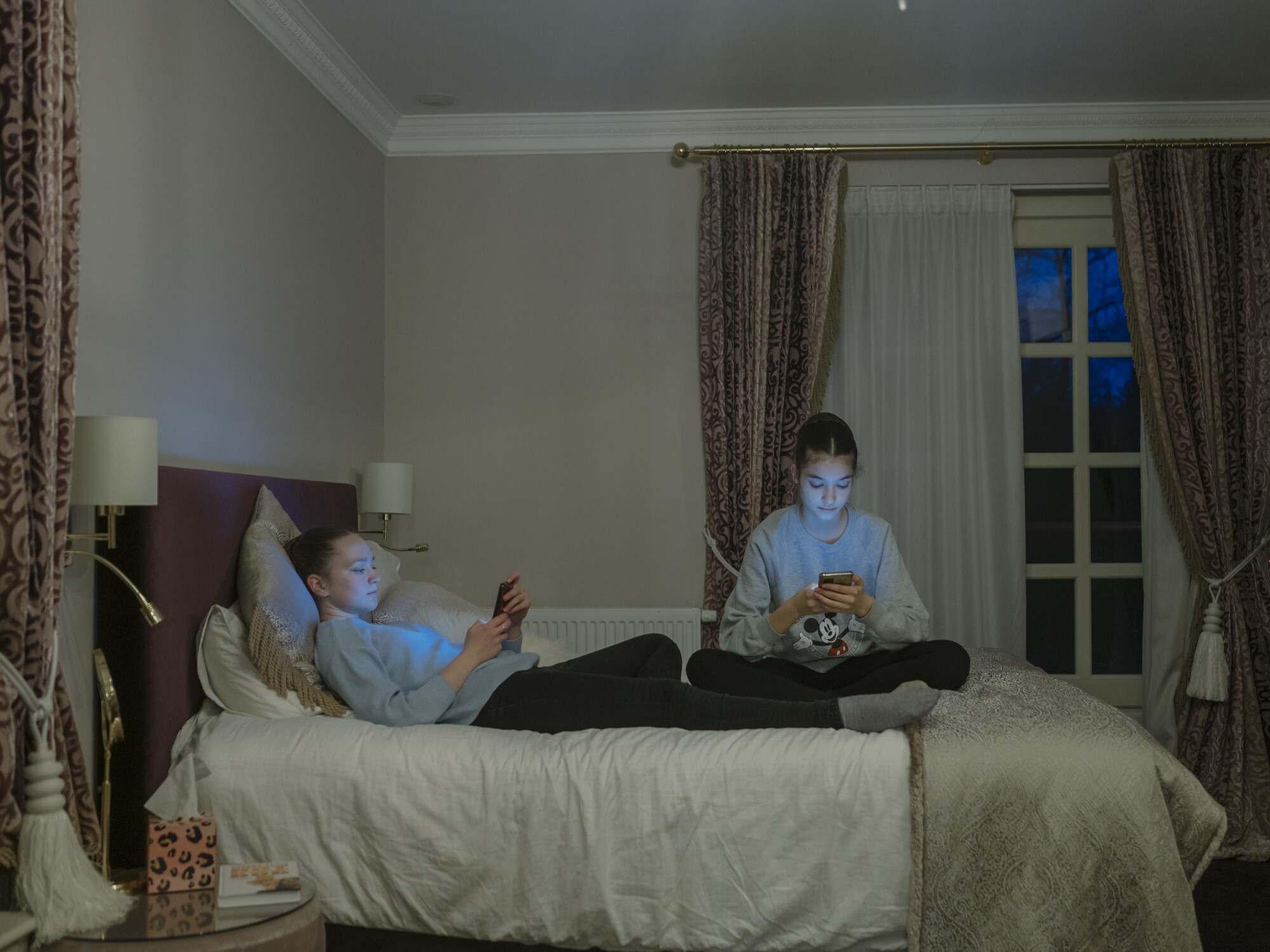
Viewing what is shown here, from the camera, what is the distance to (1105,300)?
428 cm

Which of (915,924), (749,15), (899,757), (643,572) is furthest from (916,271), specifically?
(915,924)

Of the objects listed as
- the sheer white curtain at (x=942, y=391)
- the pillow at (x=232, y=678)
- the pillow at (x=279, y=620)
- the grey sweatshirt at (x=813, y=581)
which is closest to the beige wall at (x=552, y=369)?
the sheer white curtain at (x=942, y=391)

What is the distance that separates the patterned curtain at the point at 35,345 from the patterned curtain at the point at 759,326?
257 centimetres

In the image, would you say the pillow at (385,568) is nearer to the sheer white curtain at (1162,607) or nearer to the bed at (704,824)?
the bed at (704,824)

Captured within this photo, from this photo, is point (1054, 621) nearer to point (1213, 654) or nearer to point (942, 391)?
point (1213, 654)

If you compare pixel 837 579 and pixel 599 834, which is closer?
pixel 599 834

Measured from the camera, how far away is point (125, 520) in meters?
2.36

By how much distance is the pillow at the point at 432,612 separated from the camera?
9.83 ft

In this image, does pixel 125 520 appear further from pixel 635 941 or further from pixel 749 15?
pixel 749 15

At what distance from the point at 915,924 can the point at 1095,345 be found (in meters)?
2.94

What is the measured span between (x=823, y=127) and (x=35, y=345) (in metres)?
3.20

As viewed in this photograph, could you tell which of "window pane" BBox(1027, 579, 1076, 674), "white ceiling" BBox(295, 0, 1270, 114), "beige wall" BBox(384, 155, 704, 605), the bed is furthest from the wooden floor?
"white ceiling" BBox(295, 0, 1270, 114)

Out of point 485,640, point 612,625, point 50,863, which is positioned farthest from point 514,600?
point 612,625

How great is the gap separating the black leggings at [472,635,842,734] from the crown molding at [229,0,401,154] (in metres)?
2.15
